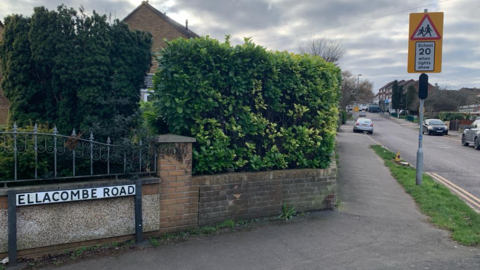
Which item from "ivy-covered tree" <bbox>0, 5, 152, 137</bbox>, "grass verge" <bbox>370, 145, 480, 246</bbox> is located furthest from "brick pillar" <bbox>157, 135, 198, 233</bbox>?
"grass verge" <bbox>370, 145, 480, 246</bbox>

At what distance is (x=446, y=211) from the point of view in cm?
691

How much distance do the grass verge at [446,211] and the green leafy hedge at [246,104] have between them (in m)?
2.26

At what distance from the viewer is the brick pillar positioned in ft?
16.1

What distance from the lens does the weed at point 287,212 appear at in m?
6.01

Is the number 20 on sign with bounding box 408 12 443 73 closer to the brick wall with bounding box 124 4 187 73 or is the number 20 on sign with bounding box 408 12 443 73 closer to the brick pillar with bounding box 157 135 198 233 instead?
the brick pillar with bounding box 157 135 198 233

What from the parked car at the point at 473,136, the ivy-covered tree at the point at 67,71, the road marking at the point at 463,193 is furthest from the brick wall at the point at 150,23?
the parked car at the point at 473,136

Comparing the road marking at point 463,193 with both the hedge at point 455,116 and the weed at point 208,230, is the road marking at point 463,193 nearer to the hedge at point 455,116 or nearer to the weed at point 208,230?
the weed at point 208,230

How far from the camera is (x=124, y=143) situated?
4.69 m

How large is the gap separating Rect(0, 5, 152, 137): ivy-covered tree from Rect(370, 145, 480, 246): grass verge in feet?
17.3

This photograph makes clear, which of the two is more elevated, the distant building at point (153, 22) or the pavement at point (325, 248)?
the distant building at point (153, 22)

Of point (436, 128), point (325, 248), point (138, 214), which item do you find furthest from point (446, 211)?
point (436, 128)

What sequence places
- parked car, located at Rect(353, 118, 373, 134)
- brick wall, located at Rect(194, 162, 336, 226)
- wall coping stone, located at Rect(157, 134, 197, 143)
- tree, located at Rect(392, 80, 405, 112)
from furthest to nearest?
1. tree, located at Rect(392, 80, 405, 112)
2. parked car, located at Rect(353, 118, 373, 134)
3. brick wall, located at Rect(194, 162, 336, 226)
4. wall coping stone, located at Rect(157, 134, 197, 143)

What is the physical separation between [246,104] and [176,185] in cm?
178

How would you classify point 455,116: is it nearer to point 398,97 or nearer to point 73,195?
point 398,97
